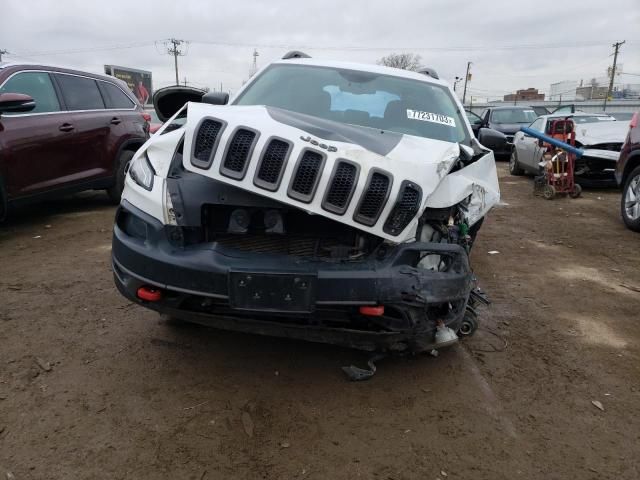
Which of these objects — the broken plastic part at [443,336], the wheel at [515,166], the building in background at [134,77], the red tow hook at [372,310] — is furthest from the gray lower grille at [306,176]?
the building in background at [134,77]

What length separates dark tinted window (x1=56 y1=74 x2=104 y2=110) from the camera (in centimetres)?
609

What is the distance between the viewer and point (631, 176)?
641 centimetres

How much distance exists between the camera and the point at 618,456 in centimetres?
226

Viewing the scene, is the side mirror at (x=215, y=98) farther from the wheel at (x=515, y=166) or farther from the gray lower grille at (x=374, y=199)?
the wheel at (x=515, y=166)

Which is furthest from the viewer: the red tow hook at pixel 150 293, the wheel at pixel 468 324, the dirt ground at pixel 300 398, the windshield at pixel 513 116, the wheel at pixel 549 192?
the windshield at pixel 513 116

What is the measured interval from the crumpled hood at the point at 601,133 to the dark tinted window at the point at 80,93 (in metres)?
8.07

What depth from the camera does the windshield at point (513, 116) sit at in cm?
1577

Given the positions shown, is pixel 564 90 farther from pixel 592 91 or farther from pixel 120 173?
pixel 120 173

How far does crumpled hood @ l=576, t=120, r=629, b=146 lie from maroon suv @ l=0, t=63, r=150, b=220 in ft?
25.0

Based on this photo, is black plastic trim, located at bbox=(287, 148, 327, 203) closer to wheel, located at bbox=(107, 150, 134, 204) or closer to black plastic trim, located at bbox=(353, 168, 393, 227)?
black plastic trim, located at bbox=(353, 168, 393, 227)

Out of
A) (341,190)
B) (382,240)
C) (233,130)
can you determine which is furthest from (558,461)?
(233,130)

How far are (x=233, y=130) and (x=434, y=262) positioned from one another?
3.85 ft

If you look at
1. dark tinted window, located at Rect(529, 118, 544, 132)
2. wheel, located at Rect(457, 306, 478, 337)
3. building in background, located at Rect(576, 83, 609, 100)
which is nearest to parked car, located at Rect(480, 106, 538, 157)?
dark tinted window, located at Rect(529, 118, 544, 132)

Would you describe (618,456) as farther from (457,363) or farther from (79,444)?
(79,444)
